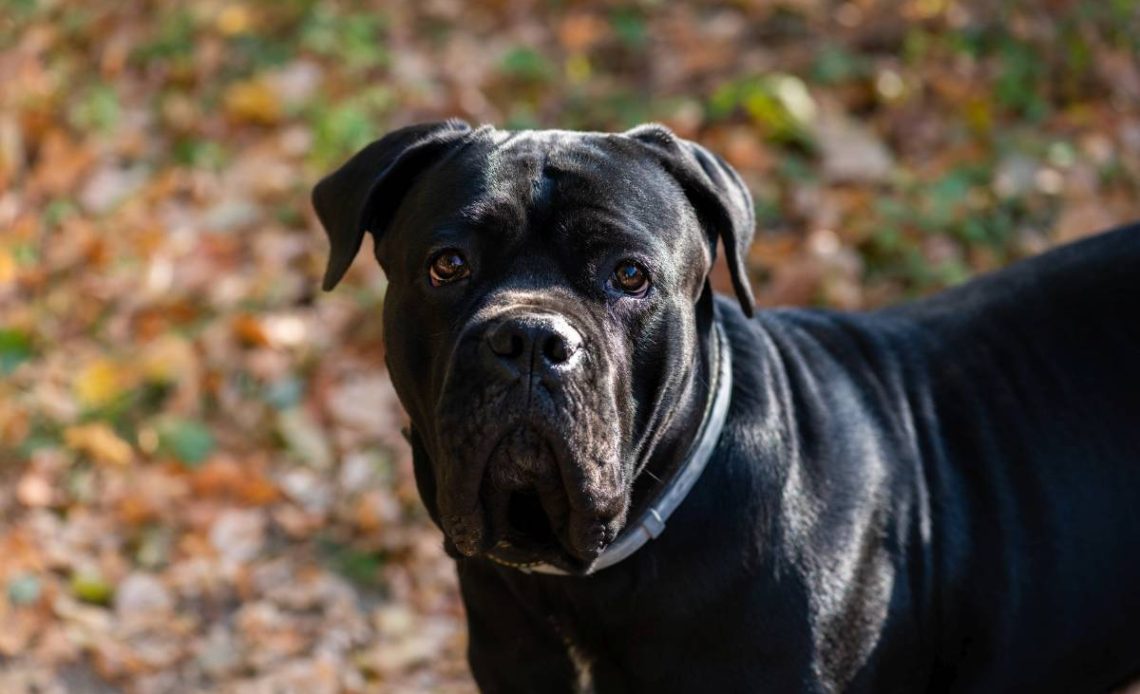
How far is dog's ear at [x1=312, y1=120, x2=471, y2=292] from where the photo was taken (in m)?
3.02

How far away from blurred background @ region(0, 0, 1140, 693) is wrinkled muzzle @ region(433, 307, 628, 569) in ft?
5.35

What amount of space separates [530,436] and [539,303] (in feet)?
0.78

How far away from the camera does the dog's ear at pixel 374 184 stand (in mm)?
3018

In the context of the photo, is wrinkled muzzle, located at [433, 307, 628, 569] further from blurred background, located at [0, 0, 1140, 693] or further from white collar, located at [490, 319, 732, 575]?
blurred background, located at [0, 0, 1140, 693]

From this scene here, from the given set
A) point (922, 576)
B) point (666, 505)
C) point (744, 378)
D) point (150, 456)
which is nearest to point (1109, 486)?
point (922, 576)

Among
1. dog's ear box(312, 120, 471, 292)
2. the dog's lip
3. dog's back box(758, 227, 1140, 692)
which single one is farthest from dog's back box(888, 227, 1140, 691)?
dog's ear box(312, 120, 471, 292)

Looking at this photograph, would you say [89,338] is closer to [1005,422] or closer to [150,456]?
[150,456]

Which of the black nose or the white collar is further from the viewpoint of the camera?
the white collar

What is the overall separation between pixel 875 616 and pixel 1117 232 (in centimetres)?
116

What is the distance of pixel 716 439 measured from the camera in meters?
2.90

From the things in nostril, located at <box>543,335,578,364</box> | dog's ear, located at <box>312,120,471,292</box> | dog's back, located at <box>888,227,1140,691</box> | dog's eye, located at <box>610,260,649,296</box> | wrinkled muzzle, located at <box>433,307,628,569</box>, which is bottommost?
dog's back, located at <box>888,227,1140,691</box>

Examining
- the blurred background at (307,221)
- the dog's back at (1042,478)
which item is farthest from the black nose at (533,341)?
the blurred background at (307,221)

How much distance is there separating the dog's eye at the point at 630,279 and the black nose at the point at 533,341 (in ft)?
0.79

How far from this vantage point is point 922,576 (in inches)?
122
